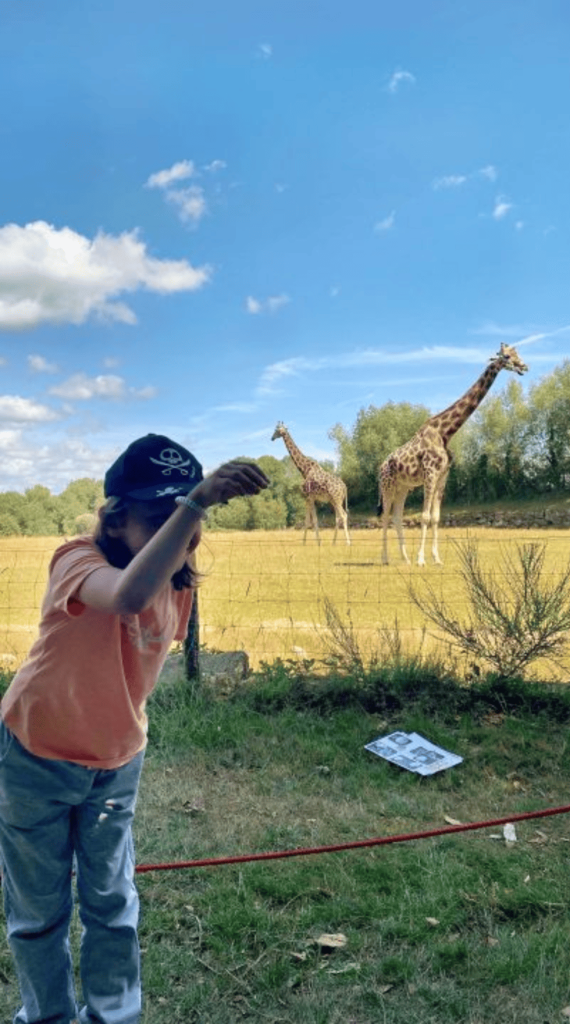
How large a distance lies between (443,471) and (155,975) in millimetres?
7366

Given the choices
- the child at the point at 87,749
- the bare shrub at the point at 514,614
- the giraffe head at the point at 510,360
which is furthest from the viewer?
the giraffe head at the point at 510,360

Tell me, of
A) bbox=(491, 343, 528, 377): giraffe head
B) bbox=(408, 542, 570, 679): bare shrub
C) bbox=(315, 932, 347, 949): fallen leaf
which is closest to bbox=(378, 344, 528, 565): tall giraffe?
bbox=(491, 343, 528, 377): giraffe head

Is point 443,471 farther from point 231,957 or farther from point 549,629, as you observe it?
point 231,957

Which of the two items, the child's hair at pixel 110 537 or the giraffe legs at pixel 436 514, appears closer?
the child's hair at pixel 110 537

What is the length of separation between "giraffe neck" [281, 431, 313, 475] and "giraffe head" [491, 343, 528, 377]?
11.9 ft

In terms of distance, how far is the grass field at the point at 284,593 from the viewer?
5.44 m

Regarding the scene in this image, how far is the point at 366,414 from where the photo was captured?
9.56m

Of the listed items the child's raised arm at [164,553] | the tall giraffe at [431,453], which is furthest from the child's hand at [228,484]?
the tall giraffe at [431,453]

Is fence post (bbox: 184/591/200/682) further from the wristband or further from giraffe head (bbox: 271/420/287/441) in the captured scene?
giraffe head (bbox: 271/420/287/441)

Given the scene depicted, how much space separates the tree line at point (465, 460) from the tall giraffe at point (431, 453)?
0.29 m

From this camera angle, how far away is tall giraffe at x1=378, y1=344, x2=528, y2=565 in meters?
8.79

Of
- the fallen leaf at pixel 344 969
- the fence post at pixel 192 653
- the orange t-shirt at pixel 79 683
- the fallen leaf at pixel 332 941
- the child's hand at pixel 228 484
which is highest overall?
the child's hand at pixel 228 484

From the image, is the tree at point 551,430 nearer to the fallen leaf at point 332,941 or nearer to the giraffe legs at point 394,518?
the giraffe legs at point 394,518

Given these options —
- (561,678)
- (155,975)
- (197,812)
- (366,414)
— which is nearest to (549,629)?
(561,678)
